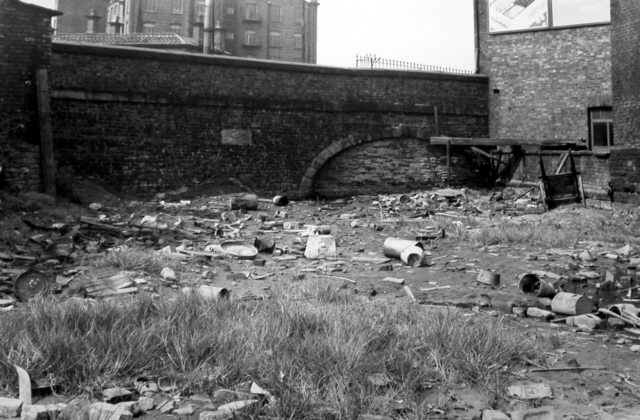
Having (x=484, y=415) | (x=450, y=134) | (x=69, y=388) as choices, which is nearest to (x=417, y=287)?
(x=484, y=415)

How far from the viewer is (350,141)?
17.1 meters

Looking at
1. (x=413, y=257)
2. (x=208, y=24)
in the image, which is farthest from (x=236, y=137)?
(x=208, y=24)

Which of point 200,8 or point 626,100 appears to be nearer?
point 626,100

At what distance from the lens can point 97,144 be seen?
13.9 m

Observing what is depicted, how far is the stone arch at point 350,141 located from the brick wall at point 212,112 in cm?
16

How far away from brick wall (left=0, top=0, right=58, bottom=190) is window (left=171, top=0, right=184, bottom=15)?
36.5m

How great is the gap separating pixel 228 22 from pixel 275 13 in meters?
4.07

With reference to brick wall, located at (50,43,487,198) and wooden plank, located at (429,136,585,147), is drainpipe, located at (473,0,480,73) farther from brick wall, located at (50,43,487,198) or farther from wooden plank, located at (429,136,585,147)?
wooden plank, located at (429,136,585,147)

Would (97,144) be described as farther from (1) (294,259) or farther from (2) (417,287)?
(2) (417,287)

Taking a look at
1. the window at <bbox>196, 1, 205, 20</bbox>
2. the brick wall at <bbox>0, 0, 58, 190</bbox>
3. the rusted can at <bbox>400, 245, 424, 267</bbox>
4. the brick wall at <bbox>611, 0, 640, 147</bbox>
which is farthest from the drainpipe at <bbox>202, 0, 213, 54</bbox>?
the rusted can at <bbox>400, 245, 424, 267</bbox>

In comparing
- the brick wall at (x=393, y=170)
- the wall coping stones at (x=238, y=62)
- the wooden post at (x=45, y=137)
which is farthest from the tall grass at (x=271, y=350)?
the brick wall at (x=393, y=170)

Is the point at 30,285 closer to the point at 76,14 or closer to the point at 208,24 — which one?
the point at 208,24

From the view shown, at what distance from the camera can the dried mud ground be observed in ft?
12.8

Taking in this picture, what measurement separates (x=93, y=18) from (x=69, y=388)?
4680cm
